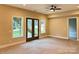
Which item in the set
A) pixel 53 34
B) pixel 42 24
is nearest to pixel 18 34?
pixel 42 24

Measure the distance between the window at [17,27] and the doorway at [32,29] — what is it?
701 mm

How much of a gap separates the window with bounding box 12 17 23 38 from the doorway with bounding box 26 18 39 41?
0.70m

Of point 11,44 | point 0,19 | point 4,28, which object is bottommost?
point 11,44

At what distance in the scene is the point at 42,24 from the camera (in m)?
11.9

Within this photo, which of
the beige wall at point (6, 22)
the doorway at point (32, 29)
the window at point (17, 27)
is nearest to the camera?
the beige wall at point (6, 22)

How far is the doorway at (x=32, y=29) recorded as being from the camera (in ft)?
30.5

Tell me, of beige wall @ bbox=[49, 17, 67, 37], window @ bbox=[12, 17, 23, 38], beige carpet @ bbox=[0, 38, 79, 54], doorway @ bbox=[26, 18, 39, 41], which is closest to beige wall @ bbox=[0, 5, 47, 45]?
window @ bbox=[12, 17, 23, 38]

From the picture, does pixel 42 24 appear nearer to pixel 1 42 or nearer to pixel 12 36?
pixel 12 36

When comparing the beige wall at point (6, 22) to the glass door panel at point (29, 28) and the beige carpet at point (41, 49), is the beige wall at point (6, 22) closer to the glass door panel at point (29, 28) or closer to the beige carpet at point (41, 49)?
the beige carpet at point (41, 49)

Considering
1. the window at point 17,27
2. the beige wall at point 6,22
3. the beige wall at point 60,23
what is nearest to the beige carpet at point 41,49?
the beige wall at point 6,22

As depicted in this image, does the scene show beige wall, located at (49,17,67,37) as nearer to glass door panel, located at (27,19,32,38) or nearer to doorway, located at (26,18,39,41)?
doorway, located at (26,18,39,41)
